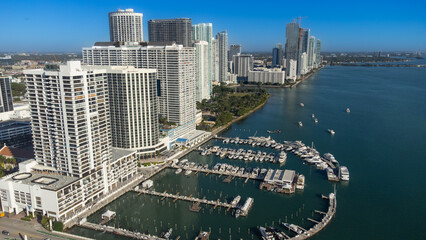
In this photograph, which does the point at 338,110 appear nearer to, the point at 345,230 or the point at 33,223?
the point at 345,230

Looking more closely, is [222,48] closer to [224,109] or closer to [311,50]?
[224,109]

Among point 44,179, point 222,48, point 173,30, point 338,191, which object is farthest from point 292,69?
point 44,179

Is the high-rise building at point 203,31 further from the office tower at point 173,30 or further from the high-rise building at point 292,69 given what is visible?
the high-rise building at point 292,69

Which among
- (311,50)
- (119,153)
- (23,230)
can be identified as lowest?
(23,230)

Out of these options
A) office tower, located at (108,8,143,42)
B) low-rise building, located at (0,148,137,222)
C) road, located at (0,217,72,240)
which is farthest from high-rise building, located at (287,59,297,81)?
road, located at (0,217,72,240)

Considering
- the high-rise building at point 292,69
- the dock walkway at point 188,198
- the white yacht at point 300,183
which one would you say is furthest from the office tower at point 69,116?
the high-rise building at point 292,69

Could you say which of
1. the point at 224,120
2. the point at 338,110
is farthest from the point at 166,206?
the point at 338,110

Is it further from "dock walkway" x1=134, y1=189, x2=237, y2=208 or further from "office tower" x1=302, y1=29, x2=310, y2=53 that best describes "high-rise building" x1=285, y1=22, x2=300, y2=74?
"dock walkway" x1=134, y1=189, x2=237, y2=208
